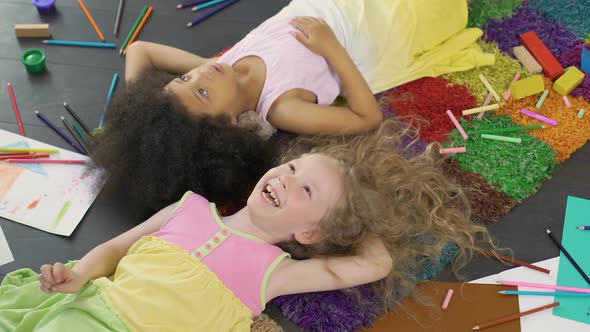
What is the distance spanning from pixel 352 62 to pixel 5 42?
3.96 ft

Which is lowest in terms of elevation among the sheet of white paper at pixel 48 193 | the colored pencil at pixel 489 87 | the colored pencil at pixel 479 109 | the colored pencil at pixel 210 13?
the sheet of white paper at pixel 48 193

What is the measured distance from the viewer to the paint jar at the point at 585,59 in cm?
211

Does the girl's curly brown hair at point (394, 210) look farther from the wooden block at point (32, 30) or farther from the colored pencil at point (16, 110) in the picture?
the wooden block at point (32, 30)

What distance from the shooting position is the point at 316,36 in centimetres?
194

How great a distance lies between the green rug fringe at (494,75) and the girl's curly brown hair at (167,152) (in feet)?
2.44

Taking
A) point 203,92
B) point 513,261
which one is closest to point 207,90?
point 203,92

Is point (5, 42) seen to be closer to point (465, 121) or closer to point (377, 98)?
point (377, 98)

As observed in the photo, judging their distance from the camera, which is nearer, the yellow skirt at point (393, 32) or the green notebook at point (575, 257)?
the green notebook at point (575, 257)

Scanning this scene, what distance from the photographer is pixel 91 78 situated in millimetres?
2137

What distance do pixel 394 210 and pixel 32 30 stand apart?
4.55ft

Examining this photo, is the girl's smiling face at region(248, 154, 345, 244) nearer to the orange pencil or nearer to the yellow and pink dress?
the yellow and pink dress

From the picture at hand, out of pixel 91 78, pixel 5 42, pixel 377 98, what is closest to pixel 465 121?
pixel 377 98

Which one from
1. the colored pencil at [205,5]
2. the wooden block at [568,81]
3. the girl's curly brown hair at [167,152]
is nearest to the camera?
the girl's curly brown hair at [167,152]

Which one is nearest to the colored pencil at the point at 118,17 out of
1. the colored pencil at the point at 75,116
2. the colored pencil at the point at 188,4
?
the colored pencil at the point at 188,4
